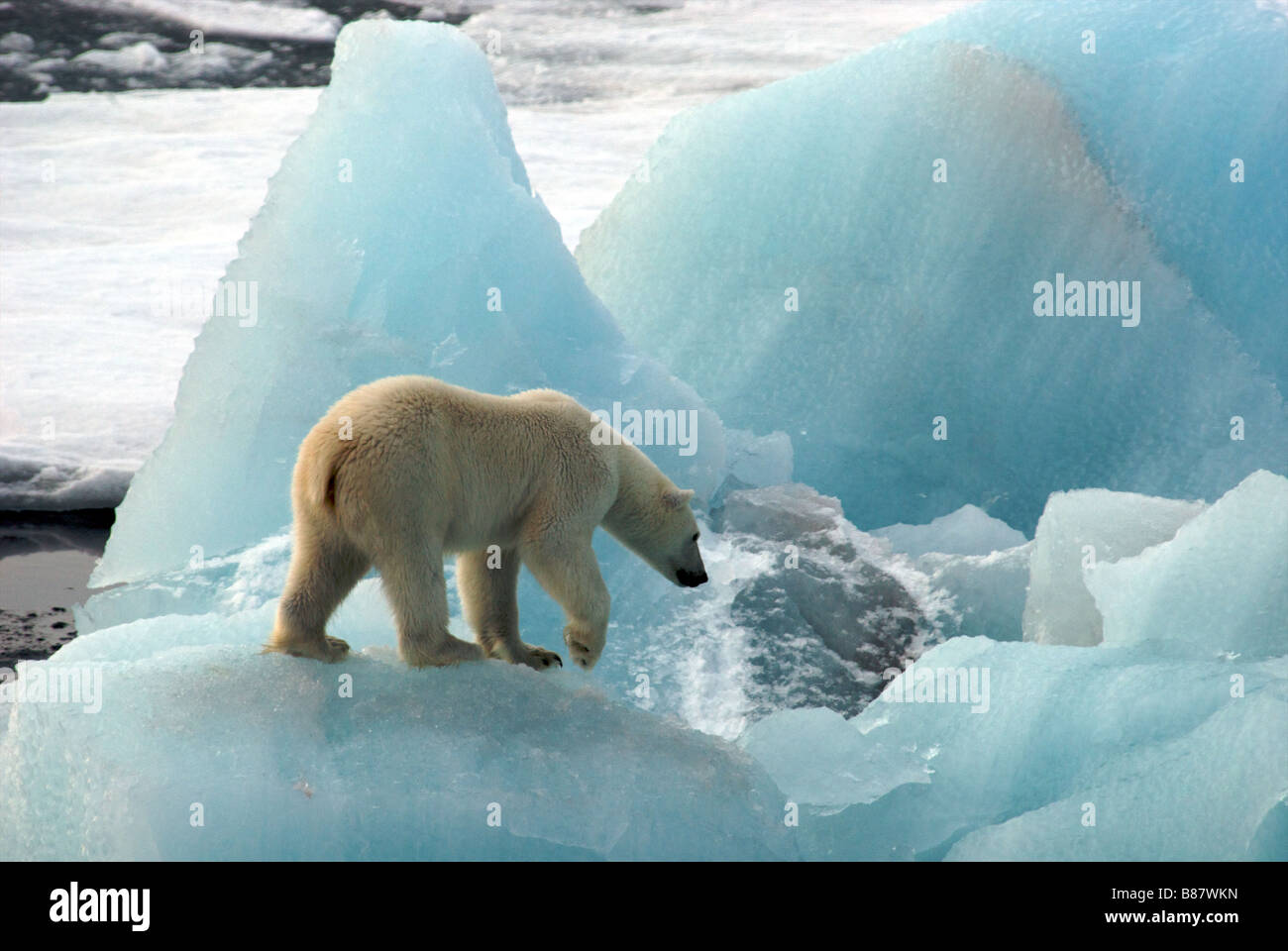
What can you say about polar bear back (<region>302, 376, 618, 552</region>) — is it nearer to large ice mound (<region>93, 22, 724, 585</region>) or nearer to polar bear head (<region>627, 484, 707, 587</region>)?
polar bear head (<region>627, 484, 707, 587</region>)

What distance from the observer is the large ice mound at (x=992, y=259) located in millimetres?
6109

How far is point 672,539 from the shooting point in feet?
12.9

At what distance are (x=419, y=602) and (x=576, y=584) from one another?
432 mm

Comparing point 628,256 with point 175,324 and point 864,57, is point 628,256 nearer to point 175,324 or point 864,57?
point 864,57

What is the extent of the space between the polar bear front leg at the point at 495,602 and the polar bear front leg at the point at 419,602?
326 millimetres

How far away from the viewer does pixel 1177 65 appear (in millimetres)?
6289

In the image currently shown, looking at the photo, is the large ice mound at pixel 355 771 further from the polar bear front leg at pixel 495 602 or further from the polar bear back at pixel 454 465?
the polar bear back at pixel 454 465

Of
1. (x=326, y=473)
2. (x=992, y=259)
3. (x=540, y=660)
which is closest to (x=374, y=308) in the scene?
(x=540, y=660)

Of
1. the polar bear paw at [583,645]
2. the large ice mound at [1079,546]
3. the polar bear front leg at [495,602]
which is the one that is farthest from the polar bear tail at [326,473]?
the large ice mound at [1079,546]

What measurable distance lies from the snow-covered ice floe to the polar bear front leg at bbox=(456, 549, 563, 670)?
0.61 ft

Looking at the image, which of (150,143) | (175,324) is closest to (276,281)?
(175,324)

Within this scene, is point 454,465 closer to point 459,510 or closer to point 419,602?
point 459,510

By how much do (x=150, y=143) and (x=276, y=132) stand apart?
1210mm

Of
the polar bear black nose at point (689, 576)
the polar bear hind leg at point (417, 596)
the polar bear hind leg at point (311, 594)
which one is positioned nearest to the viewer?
the polar bear hind leg at point (417, 596)
